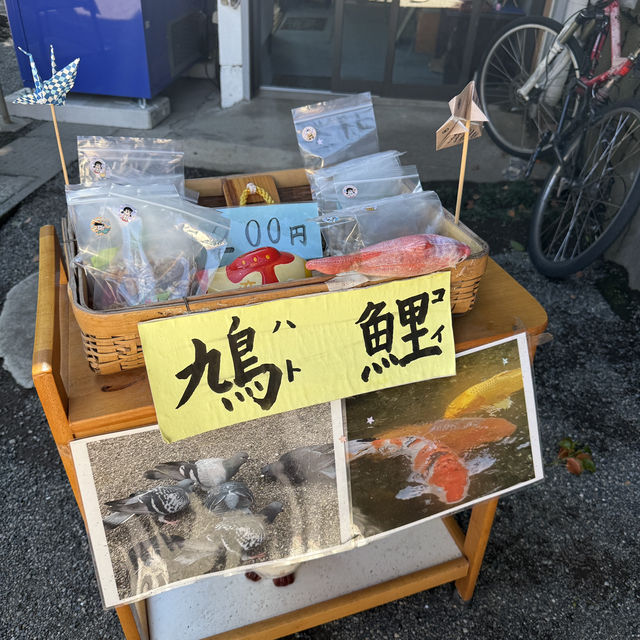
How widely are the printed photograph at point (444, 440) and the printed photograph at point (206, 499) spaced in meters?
0.08

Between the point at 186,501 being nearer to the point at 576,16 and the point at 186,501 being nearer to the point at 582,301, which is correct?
the point at 582,301

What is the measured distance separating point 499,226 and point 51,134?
11.9ft

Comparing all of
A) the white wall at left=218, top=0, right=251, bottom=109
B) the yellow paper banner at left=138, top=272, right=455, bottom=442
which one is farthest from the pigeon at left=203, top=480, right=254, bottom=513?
the white wall at left=218, top=0, right=251, bottom=109

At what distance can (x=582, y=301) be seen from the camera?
9.67 feet

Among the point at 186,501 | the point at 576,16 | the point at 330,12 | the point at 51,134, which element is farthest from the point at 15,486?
the point at 330,12

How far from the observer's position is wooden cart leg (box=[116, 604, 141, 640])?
46.5 inches

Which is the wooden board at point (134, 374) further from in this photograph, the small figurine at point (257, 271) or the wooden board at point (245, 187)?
the wooden board at point (245, 187)

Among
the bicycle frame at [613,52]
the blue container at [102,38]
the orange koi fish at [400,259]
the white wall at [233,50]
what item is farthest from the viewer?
the white wall at [233,50]

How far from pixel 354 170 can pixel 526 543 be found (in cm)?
138

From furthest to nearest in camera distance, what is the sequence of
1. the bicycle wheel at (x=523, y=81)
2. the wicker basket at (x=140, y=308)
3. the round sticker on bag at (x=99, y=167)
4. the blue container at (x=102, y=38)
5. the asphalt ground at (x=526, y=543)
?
the blue container at (x=102, y=38)
the bicycle wheel at (x=523, y=81)
the asphalt ground at (x=526, y=543)
the round sticker on bag at (x=99, y=167)
the wicker basket at (x=140, y=308)

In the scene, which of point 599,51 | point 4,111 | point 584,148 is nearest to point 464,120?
point 584,148

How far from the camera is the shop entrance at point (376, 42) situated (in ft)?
15.5

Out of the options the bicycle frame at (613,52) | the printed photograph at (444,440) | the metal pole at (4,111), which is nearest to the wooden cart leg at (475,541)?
the printed photograph at (444,440)

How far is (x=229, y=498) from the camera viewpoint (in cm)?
103
